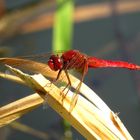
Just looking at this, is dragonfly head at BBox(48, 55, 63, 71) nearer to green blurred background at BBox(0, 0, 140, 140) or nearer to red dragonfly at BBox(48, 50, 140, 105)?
red dragonfly at BBox(48, 50, 140, 105)

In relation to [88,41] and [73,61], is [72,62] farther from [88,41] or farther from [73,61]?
[88,41]

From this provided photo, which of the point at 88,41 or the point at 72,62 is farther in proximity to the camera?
the point at 88,41

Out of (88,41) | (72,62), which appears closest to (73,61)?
(72,62)

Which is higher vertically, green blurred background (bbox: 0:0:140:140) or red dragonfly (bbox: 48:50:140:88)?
green blurred background (bbox: 0:0:140:140)

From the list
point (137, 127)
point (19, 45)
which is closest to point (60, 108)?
point (137, 127)

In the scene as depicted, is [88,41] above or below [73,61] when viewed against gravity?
above

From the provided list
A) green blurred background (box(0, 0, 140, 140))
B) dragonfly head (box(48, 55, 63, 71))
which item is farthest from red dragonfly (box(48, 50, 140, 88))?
green blurred background (box(0, 0, 140, 140))

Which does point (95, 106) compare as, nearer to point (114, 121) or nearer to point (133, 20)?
point (114, 121)

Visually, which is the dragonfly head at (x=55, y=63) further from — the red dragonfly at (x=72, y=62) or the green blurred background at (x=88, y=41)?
the green blurred background at (x=88, y=41)
